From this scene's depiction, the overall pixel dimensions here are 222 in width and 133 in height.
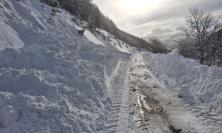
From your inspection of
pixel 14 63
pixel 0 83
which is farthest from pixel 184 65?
pixel 0 83

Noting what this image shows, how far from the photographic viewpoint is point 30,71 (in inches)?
631

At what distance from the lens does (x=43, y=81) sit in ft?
51.0

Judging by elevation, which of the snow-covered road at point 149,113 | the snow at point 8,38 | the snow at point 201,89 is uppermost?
the snow at point 8,38

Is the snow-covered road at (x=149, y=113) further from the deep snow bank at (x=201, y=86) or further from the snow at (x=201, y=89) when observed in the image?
the deep snow bank at (x=201, y=86)

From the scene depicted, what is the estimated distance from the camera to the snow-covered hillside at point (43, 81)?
12.4m

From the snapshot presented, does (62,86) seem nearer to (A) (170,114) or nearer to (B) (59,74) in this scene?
(B) (59,74)

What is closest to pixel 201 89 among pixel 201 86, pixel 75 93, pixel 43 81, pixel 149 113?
pixel 201 86

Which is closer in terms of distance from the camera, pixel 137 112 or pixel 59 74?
pixel 137 112

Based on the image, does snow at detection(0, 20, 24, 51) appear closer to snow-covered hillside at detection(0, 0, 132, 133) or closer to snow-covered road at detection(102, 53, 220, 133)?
snow-covered hillside at detection(0, 0, 132, 133)

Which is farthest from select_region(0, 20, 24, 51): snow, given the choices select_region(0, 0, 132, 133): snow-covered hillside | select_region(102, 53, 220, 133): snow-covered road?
select_region(102, 53, 220, 133): snow-covered road

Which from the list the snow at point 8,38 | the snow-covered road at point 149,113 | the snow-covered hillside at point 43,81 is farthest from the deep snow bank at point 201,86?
the snow at point 8,38

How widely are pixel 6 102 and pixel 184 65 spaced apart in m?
20.4

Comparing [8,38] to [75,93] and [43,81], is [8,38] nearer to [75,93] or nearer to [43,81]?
[43,81]

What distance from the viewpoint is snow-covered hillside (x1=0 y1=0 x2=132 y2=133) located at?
40.5 ft
